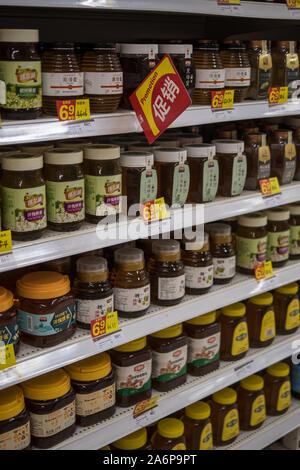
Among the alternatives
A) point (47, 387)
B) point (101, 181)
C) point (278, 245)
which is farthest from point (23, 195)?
point (278, 245)

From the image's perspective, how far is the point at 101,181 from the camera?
5.19 ft

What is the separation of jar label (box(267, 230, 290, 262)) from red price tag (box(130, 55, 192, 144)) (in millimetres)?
856

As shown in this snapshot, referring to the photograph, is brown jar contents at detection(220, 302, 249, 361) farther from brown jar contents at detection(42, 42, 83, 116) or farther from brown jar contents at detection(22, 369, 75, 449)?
brown jar contents at detection(42, 42, 83, 116)

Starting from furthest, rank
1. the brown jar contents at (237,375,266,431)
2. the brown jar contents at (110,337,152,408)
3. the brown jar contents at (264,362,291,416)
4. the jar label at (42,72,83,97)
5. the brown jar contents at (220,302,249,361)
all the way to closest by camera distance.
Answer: the brown jar contents at (264,362,291,416), the brown jar contents at (237,375,266,431), the brown jar contents at (220,302,249,361), the brown jar contents at (110,337,152,408), the jar label at (42,72,83,97)

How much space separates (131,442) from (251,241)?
2.74 feet

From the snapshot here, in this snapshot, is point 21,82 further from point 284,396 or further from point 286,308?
point 284,396

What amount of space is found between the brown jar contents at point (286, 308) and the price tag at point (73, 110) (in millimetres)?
Answer: 1280

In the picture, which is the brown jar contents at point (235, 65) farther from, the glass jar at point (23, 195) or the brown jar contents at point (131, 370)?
the brown jar contents at point (131, 370)

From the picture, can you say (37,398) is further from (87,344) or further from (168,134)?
(168,134)

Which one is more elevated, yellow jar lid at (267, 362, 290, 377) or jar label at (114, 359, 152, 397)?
jar label at (114, 359, 152, 397)

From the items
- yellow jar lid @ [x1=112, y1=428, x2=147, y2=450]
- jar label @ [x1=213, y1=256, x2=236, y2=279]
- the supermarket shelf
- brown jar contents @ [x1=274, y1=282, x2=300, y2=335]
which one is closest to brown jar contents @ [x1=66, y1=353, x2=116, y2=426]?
the supermarket shelf

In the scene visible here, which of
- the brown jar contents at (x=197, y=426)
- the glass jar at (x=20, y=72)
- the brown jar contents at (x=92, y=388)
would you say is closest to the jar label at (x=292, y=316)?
the brown jar contents at (x=197, y=426)

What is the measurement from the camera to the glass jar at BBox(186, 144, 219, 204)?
1820mm

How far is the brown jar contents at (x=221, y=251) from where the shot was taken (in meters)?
2.03
